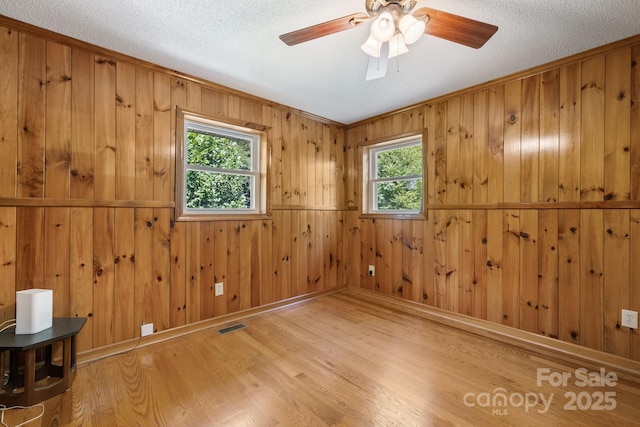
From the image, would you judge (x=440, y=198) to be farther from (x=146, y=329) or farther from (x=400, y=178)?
(x=146, y=329)

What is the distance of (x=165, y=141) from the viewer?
243 cm

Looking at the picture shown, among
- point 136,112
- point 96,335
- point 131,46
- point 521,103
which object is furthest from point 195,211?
point 521,103

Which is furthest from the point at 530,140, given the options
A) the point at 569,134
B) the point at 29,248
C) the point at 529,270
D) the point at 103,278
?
the point at 29,248

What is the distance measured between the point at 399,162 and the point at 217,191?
2160 millimetres

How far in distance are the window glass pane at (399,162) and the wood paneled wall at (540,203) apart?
0.67 ft

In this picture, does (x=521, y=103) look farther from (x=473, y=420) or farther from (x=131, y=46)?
(x=131, y=46)

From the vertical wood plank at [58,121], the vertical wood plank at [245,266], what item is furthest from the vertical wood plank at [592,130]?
the vertical wood plank at [58,121]

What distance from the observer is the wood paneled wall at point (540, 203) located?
2.00 m

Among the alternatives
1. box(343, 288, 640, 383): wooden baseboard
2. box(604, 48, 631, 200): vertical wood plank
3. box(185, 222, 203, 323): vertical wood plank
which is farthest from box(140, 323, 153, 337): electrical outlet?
box(604, 48, 631, 200): vertical wood plank

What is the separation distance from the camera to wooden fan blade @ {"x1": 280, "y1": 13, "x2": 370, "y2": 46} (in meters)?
1.44

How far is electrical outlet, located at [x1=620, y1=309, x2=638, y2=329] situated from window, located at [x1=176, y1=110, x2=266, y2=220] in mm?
3107

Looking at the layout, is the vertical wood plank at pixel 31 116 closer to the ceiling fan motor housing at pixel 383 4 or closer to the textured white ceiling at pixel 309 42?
the textured white ceiling at pixel 309 42

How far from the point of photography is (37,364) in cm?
189

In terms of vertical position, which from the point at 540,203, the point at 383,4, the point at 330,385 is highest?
the point at 383,4
